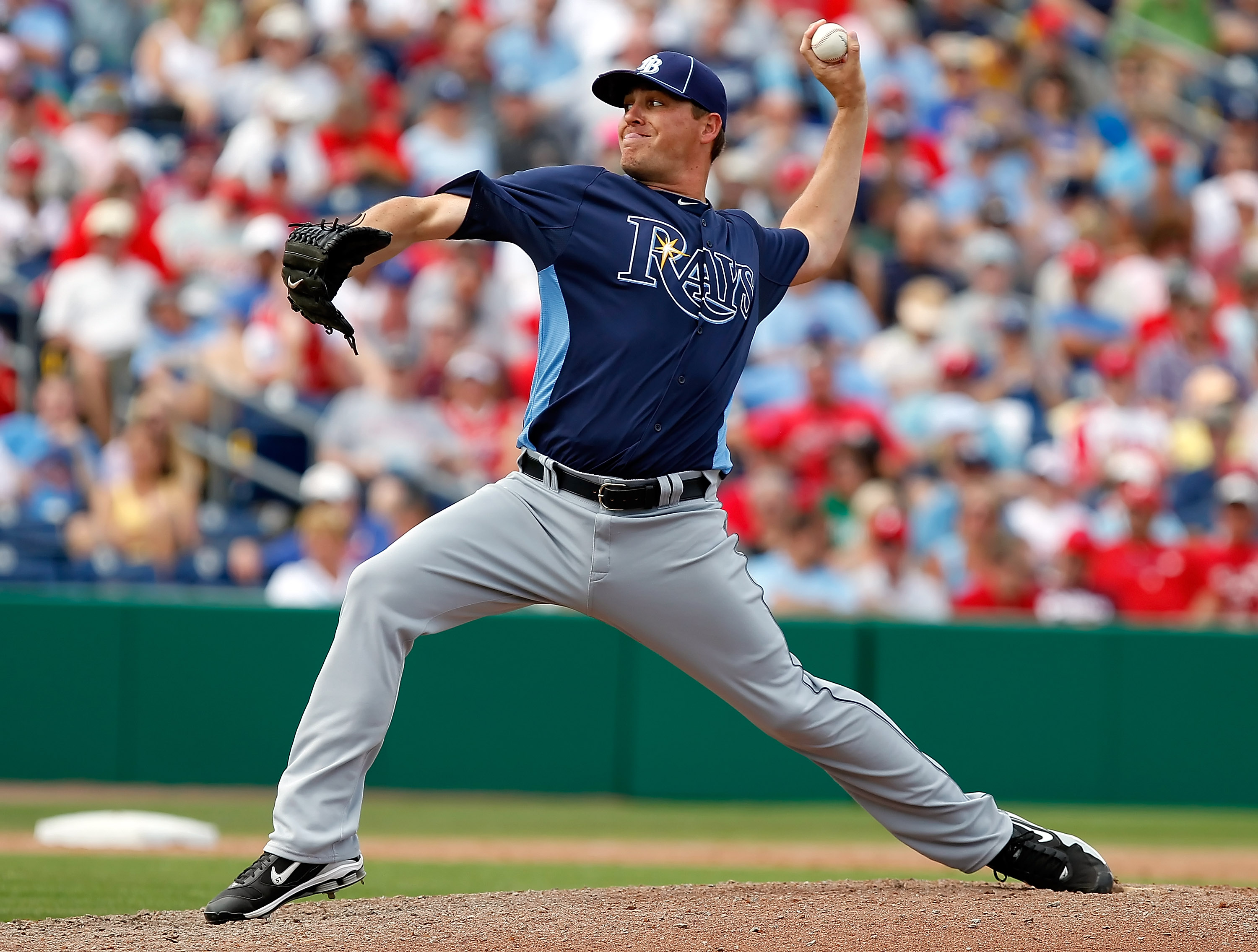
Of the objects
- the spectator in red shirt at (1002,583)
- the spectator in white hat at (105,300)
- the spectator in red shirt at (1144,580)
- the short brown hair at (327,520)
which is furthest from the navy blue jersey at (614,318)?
the spectator in white hat at (105,300)

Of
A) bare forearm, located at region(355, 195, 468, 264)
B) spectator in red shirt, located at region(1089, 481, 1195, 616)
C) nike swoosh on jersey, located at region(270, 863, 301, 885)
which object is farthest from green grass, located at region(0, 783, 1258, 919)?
bare forearm, located at region(355, 195, 468, 264)

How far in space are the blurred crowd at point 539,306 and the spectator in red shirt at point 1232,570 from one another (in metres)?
0.02

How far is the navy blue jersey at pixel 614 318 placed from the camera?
384cm

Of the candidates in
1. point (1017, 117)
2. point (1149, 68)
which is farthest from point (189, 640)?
point (1149, 68)

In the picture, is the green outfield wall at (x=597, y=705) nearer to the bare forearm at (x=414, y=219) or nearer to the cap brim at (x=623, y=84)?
the cap brim at (x=623, y=84)

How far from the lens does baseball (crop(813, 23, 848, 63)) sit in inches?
172

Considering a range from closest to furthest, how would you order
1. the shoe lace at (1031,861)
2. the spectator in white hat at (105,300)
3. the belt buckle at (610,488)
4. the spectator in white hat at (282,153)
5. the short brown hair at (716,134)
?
the belt buckle at (610,488), the short brown hair at (716,134), the shoe lace at (1031,861), the spectator in white hat at (105,300), the spectator in white hat at (282,153)

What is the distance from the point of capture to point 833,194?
176 inches

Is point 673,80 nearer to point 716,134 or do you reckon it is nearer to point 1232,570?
point 716,134

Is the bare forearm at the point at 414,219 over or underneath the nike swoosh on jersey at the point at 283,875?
over

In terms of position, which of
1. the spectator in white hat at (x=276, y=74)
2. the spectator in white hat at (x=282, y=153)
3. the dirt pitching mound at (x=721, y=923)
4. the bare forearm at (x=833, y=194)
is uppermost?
the spectator in white hat at (x=276, y=74)

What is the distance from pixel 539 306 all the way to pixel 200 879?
369 cm

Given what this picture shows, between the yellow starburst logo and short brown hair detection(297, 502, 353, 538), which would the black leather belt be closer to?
the yellow starburst logo

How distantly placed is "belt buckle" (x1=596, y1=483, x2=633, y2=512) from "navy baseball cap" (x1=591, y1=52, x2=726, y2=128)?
3.01 ft
